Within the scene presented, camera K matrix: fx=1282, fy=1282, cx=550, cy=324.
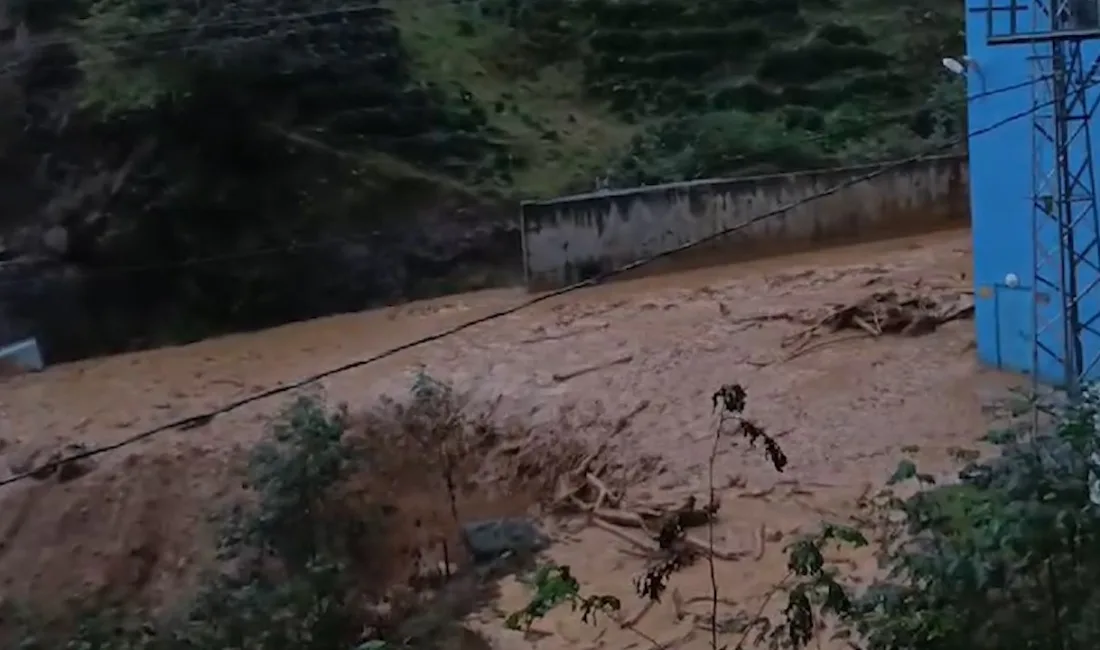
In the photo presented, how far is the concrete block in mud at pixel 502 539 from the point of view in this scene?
8.04 m

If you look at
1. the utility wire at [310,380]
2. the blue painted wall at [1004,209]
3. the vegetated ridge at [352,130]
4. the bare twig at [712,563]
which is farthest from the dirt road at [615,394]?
the vegetated ridge at [352,130]

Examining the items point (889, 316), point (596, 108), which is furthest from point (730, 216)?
point (596, 108)

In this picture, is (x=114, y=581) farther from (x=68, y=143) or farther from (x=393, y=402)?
(x=68, y=143)

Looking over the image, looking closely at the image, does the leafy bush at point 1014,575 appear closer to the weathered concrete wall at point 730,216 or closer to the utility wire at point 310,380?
the utility wire at point 310,380

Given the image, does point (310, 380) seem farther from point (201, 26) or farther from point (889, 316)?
point (201, 26)

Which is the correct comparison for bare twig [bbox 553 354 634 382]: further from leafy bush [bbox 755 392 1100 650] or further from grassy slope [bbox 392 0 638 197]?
leafy bush [bbox 755 392 1100 650]

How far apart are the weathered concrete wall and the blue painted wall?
4.16m

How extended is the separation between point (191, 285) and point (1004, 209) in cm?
935

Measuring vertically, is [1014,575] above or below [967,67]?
below

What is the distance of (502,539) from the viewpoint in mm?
8125

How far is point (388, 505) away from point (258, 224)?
807 centimetres

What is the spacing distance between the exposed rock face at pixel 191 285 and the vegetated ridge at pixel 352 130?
25mm

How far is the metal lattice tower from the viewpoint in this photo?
732cm

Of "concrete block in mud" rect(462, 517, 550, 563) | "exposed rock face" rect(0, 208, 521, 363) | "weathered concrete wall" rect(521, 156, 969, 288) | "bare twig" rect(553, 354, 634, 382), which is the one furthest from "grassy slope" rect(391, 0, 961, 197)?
"concrete block in mud" rect(462, 517, 550, 563)
